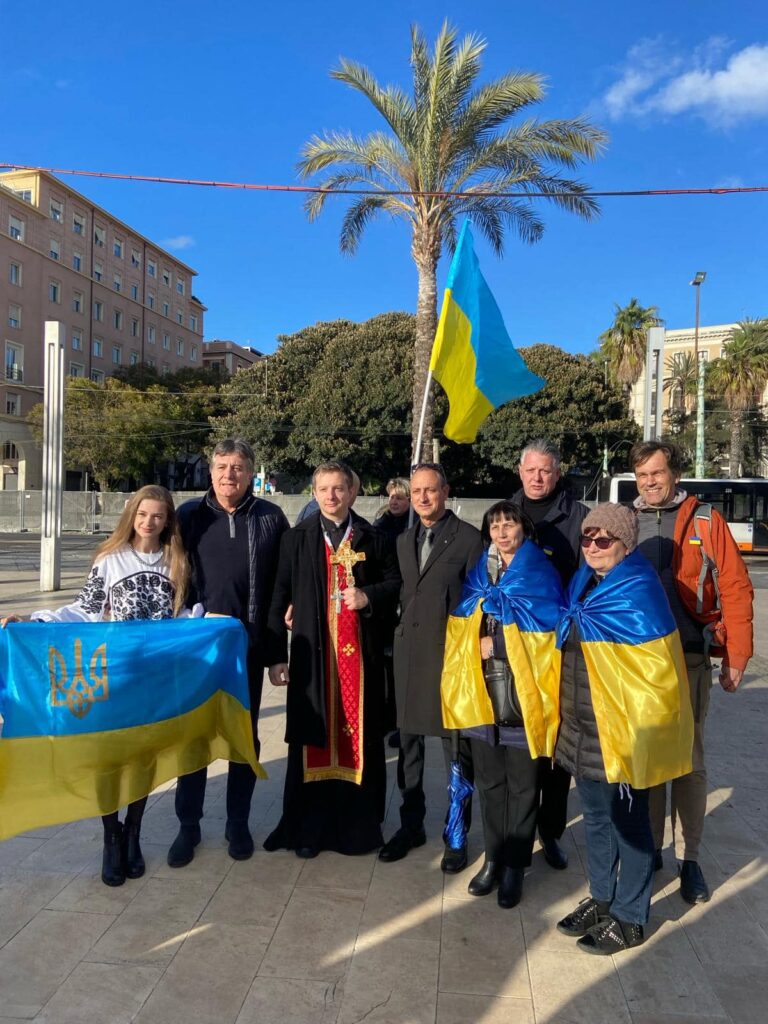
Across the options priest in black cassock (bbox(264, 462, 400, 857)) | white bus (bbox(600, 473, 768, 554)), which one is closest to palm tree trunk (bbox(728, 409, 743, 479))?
white bus (bbox(600, 473, 768, 554))

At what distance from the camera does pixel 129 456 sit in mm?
41438

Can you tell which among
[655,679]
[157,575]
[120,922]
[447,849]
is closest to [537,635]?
[655,679]

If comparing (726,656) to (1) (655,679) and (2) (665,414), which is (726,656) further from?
(2) (665,414)

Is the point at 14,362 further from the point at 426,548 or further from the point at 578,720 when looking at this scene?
the point at 578,720

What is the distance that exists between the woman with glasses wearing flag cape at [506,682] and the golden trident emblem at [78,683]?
1.62 metres

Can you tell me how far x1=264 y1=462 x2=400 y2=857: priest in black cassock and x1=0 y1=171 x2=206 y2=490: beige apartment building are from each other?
38.8m

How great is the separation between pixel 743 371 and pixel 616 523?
3745cm

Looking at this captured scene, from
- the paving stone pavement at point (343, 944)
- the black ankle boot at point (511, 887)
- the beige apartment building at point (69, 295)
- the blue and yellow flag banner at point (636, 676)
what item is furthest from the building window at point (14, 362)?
the blue and yellow flag banner at point (636, 676)

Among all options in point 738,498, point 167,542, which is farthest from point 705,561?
point 738,498

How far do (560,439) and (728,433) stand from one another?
13.3 meters

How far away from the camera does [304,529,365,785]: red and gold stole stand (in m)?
3.79

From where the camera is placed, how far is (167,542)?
370 centimetres

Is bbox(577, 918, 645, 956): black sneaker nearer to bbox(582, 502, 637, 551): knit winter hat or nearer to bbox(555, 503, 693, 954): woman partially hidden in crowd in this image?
bbox(555, 503, 693, 954): woman partially hidden in crowd

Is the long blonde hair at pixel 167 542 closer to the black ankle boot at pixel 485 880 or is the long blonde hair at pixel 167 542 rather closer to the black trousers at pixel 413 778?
the black trousers at pixel 413 778
